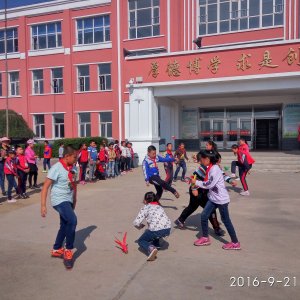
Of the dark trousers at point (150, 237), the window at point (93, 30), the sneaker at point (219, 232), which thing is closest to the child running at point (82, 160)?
the sneaker at point (219, 232)

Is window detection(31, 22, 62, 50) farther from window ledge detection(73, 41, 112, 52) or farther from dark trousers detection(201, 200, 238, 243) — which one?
dark trousers detection(201, 200, 238, 243)

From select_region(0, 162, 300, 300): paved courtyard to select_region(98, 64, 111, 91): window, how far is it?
56.1 feet

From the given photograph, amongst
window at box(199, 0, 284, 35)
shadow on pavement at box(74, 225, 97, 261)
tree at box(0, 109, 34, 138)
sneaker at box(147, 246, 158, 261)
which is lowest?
shadow on pavement at box(74, 225, 97, 261)

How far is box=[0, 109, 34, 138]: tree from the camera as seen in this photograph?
901 inches

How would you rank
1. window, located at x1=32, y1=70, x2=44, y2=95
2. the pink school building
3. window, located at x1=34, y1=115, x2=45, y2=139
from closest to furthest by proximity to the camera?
the pink school building → window, located at x1=32, y1=70, x2=44, y2=95 → window, located at x1=34, y1=115, x2=45, y2=139

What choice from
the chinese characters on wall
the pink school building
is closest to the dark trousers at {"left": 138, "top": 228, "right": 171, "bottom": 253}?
the pink school building

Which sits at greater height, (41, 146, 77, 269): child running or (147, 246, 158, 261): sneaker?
(41, 146, 77, 269): child running

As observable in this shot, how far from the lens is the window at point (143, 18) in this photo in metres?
22.1

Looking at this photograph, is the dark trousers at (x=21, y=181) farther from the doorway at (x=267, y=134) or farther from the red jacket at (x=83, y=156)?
the doorway at (x=267, y=134)

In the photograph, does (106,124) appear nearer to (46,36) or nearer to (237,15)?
(46,36)

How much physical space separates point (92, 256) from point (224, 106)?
61.4ft

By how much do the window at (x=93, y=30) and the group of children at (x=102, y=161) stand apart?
11.9 m

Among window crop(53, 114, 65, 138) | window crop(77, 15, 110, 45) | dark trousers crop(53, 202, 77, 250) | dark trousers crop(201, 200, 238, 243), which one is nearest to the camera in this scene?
dark trousers crop(53, 202, 77, 250)

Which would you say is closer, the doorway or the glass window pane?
the doorway
